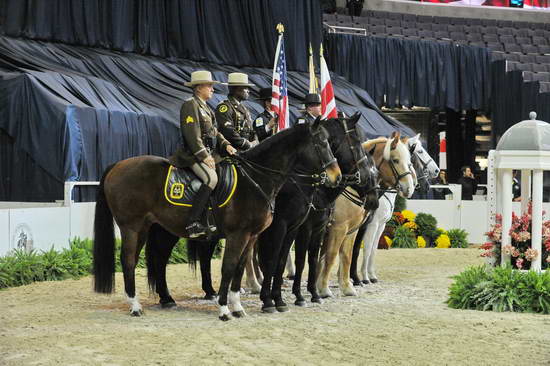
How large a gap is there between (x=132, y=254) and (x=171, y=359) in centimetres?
233

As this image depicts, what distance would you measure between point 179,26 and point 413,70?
22.5 ft

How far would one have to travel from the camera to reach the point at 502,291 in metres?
8.27

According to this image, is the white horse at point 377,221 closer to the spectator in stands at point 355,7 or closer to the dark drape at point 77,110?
Result: the dark drape at point 77,110

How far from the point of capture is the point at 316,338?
6594 millimetres

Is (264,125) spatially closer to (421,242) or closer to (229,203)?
(229,203)

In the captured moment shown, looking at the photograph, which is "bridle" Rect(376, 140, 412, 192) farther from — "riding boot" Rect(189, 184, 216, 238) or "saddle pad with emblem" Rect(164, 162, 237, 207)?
"riding boot" Rect(189, 184, 216, 238)

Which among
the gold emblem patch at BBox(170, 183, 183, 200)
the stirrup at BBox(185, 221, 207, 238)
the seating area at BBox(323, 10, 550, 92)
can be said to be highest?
the seating area at BBox(323, 10, 550, 92)

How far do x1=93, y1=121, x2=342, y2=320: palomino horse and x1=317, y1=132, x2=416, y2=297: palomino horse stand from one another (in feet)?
5.04

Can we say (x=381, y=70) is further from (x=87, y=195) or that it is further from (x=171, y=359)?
(x=171, y=359)

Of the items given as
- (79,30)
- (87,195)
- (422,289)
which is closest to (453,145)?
(79,30)

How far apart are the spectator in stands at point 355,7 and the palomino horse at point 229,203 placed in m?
18.5

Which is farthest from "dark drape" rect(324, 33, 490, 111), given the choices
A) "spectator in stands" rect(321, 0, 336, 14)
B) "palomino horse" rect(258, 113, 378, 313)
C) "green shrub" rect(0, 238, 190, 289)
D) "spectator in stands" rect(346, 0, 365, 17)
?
"palomino horse" rect(258, 113, 378, 313)

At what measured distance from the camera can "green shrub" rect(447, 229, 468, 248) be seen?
53.2 ft

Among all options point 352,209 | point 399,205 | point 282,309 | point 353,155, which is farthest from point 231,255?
point 399,205
